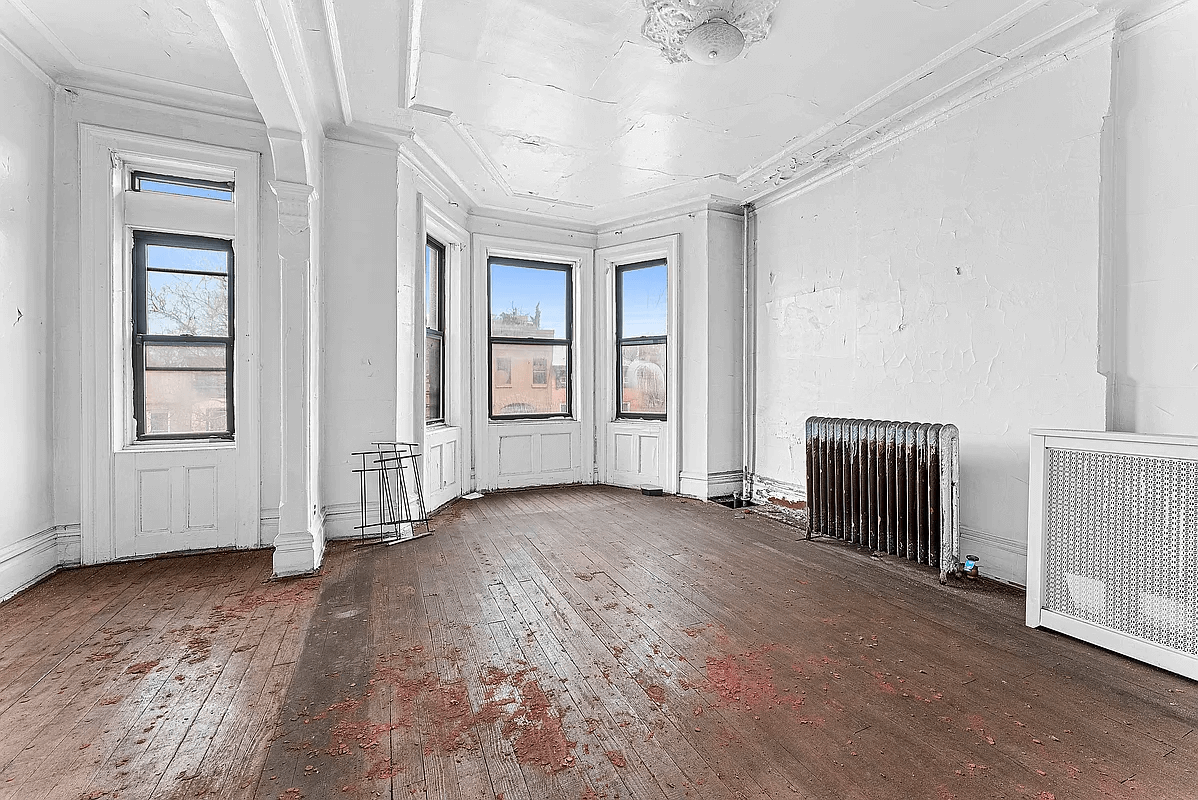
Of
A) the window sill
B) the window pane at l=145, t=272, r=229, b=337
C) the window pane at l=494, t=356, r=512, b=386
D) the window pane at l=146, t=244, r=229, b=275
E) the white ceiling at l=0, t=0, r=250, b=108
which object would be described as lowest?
the window sill

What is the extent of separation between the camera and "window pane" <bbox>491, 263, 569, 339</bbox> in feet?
20.4

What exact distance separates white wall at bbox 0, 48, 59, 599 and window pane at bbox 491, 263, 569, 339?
3536mm

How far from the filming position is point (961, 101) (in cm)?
351

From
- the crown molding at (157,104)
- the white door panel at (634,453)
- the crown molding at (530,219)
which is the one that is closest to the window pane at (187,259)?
the crown molding at (157,104)

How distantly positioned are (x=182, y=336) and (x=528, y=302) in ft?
10.7

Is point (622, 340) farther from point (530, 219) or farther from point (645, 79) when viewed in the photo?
point (645, 79)

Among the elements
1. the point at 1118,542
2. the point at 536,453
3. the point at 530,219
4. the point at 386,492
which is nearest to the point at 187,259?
the point at 386,492

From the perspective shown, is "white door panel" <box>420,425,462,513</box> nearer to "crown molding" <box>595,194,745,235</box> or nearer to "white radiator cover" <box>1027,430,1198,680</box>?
"crown molding" <box>595,194,745,235</box>

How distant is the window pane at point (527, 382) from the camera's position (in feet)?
20.5

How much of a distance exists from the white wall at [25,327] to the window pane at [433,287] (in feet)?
8.55

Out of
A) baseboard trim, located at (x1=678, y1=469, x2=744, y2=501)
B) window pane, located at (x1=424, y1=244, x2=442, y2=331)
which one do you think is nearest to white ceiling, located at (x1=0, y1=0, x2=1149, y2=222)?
window pane, located at (x1=424, y1=244, x2=442, y2=331)

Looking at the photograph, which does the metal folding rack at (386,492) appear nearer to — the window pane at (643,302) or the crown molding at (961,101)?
the window pane at (643,302)

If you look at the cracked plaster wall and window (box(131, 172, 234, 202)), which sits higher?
window (box(131, 172, 234, 202))

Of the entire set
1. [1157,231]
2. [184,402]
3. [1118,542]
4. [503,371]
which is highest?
[1157,231]
